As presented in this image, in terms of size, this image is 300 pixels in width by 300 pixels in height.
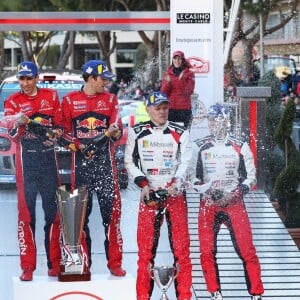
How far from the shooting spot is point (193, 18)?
11.9 m

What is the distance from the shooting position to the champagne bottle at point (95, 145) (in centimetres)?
695

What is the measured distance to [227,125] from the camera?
7.06 m

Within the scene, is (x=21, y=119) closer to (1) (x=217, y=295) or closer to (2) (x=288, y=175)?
(1) (x=217, y=295)

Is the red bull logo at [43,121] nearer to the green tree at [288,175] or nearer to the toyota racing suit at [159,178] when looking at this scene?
the toyota racing suit at [159,178]

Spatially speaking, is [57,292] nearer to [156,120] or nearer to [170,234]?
[170,234]

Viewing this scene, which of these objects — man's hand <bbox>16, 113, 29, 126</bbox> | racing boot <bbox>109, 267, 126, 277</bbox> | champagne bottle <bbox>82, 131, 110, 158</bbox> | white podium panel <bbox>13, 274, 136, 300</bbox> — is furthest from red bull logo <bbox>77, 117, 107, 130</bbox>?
white podium panel <bbox>13, 274, 136, 300</bbox>

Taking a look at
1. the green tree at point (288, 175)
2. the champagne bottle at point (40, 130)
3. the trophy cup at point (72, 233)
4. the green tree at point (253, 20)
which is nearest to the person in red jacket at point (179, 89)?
the green tree at point (288, 175)

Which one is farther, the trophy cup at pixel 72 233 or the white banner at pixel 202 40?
the white banner at pixel 202 40

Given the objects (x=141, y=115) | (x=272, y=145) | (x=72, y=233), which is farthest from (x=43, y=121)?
(x=141, y=115)

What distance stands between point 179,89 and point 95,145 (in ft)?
10.8

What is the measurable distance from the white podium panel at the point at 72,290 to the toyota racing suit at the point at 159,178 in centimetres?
40

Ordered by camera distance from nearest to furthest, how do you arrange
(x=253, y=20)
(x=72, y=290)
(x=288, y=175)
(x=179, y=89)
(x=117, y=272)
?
(x=72, y=290) → (x=117, y=272) → (x=288, y=175) → (x=179, y=89) → (x=253, y=20)

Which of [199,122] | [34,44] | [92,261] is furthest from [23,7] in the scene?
[92,261]

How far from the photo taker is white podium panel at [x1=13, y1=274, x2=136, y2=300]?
6.51 m
